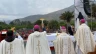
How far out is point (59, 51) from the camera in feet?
37.6

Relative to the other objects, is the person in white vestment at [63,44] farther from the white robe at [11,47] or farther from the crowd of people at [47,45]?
the white robe at [11,47]

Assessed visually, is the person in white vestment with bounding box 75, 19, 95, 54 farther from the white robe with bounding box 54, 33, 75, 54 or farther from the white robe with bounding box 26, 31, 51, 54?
the white robe with bounding box 26, 31, 51, 54

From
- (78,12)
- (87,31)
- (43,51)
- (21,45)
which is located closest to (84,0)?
(78,12)

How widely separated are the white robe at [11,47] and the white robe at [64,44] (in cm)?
290

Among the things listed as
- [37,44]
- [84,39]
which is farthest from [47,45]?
[84,39]

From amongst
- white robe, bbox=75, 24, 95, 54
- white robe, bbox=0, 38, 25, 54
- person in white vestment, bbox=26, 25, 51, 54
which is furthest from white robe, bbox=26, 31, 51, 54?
white robe, bbox=75, 24, 95, 54

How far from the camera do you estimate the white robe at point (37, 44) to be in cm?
1012

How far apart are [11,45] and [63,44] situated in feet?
11.4

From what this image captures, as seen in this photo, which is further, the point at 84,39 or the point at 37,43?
the point at 84,39

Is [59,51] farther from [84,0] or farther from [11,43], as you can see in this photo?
[84,0]

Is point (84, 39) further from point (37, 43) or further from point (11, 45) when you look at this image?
point (11, 45)

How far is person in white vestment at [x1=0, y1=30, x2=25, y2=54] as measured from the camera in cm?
814

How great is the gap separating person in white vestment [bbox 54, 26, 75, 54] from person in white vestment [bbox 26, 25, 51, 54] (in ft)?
3.57

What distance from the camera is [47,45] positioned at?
10.3 m
